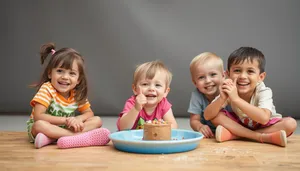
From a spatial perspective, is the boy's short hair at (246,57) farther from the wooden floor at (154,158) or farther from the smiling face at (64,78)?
the smiling face at (64,78)

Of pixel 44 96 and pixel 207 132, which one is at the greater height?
pixel 44 96

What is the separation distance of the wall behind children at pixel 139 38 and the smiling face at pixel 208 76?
114cm

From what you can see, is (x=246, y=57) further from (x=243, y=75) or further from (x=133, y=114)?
(x=133, y=114)

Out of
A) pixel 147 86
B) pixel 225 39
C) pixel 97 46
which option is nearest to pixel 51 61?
pixel 147 86

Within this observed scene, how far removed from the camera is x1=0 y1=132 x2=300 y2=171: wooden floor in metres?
1.31

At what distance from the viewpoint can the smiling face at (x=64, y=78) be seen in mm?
1925

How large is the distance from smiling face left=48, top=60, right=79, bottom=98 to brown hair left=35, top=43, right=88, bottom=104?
0.06ft

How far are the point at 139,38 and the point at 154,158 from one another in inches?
78.0

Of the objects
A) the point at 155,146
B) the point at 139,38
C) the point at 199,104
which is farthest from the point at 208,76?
the point at 139,38

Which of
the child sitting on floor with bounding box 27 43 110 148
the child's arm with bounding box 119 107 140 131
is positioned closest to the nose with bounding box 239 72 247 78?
the child's arm with bounding box 119 107 140 131

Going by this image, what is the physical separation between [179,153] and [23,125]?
1.58m

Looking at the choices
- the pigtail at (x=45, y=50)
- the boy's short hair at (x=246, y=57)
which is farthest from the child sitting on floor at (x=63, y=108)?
the boy's short hair at (x=246, y=57)

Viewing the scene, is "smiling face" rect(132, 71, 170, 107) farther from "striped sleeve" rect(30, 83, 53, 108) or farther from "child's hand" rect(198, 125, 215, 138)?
"striped sleeve" rect(30, 83, 53, 108)

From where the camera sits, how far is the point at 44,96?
73.3 inches
